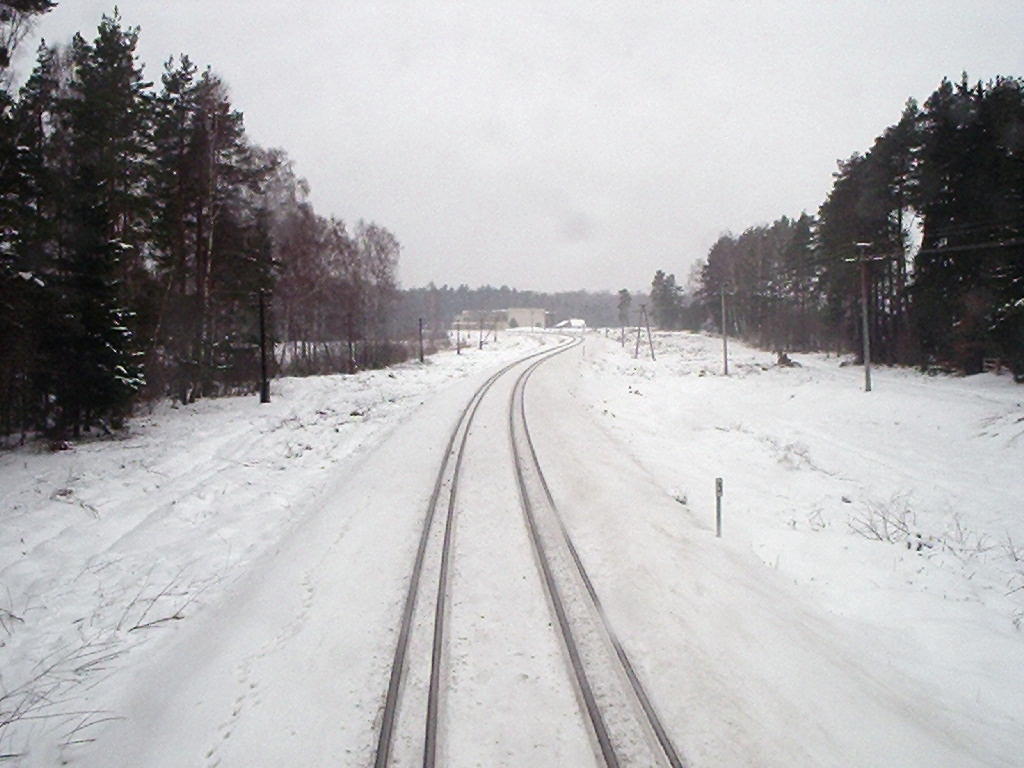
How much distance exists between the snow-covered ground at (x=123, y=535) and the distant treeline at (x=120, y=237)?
272cm

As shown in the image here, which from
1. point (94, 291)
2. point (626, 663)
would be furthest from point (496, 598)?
point (94, 291)

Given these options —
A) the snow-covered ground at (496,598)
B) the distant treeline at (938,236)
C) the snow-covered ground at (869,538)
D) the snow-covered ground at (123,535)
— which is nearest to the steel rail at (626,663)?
the snow-covered ground at (496,598)

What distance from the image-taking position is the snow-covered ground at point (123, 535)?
18.3ft

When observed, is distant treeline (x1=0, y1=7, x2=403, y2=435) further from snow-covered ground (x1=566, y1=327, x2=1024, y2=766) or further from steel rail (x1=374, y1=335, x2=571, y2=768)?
snow-covered ground (x1=566, y1=327, x2=1024, y2=766)

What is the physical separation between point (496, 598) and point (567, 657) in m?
1.43

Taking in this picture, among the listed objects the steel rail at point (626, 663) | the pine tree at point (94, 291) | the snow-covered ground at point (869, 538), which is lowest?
the snow-covered ground at point (869, 538)

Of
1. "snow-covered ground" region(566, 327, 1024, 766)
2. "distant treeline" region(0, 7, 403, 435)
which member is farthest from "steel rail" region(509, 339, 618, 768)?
"distant treeline" region(0, 7, 403, 435)

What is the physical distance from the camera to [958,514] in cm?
1245

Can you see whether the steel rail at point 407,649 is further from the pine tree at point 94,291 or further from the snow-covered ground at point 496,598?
the pine tree at point 94,291

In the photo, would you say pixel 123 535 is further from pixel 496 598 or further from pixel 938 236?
pixel 938 236

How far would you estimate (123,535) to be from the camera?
A: 9031 millimetres

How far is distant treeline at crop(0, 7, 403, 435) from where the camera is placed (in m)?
14.9

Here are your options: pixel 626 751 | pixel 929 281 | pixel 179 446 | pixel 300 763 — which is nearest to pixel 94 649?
pixel 300 763

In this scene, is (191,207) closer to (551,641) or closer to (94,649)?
(94,649)
